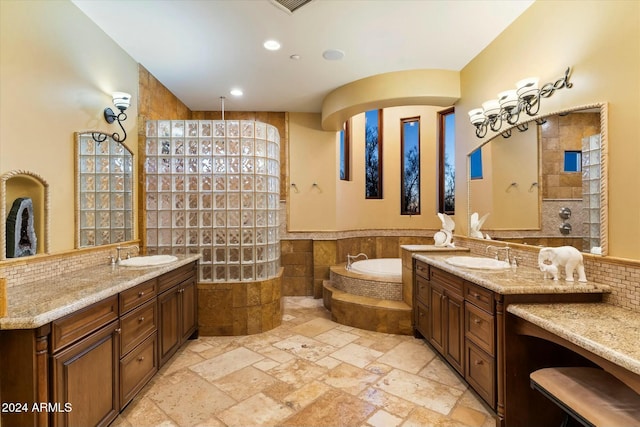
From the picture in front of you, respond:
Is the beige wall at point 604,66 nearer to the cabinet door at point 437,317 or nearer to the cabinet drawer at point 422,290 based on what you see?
the cabinet door at point 437,317

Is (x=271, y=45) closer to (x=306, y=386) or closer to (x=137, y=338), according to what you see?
(x=137, y=338)

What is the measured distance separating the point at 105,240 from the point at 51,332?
1521 mm

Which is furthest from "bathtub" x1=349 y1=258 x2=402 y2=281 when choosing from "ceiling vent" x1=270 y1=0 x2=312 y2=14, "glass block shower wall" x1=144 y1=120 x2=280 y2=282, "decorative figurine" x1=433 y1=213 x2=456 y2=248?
"ceiling vent" x1=270 y1=0 x2=312 y2=14

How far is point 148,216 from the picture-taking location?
3164 mm

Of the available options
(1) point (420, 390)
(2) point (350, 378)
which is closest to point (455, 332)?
(1) point (420, 390)

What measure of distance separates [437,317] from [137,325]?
7.39ft

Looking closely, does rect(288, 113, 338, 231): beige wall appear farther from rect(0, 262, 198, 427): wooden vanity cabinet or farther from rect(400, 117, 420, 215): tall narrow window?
rect(0, 262, 198, 427): wooden vanity cabinet

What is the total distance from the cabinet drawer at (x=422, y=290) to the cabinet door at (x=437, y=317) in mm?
87

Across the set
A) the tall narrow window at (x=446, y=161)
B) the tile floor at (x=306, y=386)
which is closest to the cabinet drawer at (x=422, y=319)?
the tile floor at (x=306, y=386)

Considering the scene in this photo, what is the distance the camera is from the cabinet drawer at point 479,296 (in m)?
1.85

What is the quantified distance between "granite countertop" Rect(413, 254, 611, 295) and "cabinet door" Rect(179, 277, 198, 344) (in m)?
2.27

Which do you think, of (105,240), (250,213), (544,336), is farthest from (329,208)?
(544,336)

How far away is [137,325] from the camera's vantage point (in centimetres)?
205

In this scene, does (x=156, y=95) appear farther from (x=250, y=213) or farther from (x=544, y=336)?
(x=544, y=336)
